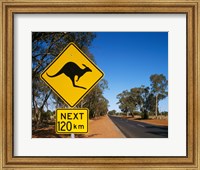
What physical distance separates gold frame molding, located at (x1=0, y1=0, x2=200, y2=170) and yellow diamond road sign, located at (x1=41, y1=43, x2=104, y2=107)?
2.48ft

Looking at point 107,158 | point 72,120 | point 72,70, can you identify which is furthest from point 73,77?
point 107,158

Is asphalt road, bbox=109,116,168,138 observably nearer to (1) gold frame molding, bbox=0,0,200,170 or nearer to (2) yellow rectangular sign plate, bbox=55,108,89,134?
(1) gold frame molding, bbox=0,0,200,170

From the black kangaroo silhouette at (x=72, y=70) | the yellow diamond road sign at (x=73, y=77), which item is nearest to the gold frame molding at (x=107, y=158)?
the yellow diamond road sign at (x=73, y=77)

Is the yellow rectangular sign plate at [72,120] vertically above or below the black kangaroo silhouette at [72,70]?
below

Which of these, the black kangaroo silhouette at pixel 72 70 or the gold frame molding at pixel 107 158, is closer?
the gold frame molding at pixel 107 158

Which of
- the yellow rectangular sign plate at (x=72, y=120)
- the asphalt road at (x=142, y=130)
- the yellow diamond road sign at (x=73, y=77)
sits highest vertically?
the yellow diamond road sign at (x=73, y=77)

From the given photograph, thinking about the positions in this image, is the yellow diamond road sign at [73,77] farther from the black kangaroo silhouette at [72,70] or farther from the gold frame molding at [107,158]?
the gold frame molding at [107,158]

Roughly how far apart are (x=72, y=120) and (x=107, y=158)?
36.3 inches

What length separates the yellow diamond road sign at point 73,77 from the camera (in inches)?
284

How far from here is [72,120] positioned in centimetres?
716

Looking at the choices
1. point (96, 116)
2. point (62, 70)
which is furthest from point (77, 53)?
point (96, 116)

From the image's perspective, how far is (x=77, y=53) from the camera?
7266 mm

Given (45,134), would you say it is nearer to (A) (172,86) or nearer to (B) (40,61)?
(B) (40,61)

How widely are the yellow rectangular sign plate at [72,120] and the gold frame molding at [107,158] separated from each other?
515 millimetres
